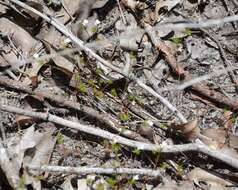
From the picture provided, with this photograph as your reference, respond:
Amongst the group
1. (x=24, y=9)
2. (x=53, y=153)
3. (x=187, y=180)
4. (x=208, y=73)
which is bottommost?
(x=187, y=180)

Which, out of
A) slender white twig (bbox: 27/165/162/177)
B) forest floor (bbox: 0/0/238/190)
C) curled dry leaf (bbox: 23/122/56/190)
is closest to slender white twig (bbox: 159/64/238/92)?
forest floor (bbox: 0/0/238/190)

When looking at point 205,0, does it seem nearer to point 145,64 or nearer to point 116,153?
point 145,64

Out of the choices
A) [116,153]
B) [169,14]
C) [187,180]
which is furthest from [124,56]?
[187,180]

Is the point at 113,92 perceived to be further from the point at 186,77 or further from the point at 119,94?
the point at 186,77

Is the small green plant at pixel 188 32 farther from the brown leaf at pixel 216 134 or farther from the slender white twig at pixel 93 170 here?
the slender white twig at pixel 93 170

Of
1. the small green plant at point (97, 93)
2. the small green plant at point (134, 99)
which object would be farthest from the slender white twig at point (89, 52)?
the small green plant at point (97, 93)

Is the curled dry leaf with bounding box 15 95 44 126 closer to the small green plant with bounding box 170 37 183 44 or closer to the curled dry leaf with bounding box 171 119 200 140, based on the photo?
the curled dry leaf with bounding box 171 119 200 140

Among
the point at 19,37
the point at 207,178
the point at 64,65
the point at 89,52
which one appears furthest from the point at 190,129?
the point at 19,37
